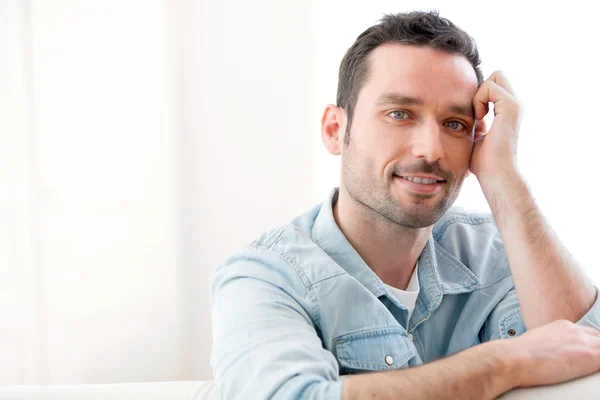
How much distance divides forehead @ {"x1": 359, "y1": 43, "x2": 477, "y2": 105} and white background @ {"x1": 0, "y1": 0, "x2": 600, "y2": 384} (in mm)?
1232

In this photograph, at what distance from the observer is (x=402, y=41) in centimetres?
155

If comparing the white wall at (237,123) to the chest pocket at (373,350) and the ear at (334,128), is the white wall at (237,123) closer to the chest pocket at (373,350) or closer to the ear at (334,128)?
the ear at (334,128)

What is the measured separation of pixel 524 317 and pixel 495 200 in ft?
0.97

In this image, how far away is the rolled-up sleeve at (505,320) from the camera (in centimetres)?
157

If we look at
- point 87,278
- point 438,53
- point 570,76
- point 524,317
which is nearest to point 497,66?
point 570,76

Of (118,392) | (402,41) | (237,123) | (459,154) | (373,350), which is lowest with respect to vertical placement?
(118,392)

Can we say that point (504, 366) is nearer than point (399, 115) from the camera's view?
Yes

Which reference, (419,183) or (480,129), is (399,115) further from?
(480,129)

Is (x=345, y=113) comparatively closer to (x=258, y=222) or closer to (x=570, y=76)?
(x=258, y=222)

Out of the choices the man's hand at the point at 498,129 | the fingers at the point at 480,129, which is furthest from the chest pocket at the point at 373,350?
the fingers at the point at 480,129

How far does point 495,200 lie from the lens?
1.58 m

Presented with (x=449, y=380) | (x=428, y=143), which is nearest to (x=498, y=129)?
(x=428, y=143)

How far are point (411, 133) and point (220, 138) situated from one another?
1.49 m

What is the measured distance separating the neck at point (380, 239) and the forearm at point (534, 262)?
22cm
